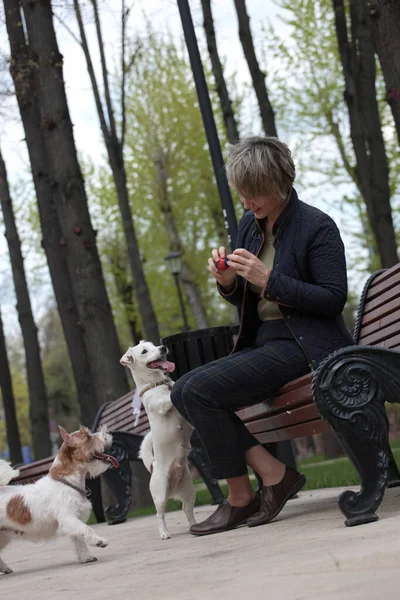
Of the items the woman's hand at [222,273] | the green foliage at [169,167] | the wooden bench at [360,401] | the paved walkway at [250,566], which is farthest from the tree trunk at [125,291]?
the woman's hand at [222,273]

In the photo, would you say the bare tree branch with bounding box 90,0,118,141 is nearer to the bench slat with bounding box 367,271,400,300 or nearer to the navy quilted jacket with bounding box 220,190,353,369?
the bench slat with bounding box 367,271,400,300

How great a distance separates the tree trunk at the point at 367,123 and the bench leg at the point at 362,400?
11878 millimetres

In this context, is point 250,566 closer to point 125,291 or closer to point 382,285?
point 382,285

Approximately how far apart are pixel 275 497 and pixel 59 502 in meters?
1.33

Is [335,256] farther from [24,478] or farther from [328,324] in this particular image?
[24,478]

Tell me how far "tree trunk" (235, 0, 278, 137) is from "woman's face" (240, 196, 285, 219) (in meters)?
11.4

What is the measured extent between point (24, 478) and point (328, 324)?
5.71 meters

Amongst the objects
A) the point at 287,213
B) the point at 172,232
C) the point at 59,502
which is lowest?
the point at 59,502

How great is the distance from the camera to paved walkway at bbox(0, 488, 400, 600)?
3.51 m

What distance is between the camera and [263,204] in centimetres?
604

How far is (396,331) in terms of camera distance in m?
5.63

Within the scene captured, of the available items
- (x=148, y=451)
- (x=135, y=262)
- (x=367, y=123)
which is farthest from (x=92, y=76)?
(x=148, y=451)

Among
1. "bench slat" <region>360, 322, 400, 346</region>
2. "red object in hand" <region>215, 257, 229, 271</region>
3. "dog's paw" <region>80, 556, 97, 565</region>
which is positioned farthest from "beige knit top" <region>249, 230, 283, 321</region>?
"dog's paw" <region>80, 556, 97, 565</region>

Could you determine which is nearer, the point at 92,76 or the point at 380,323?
the point at 380,323
